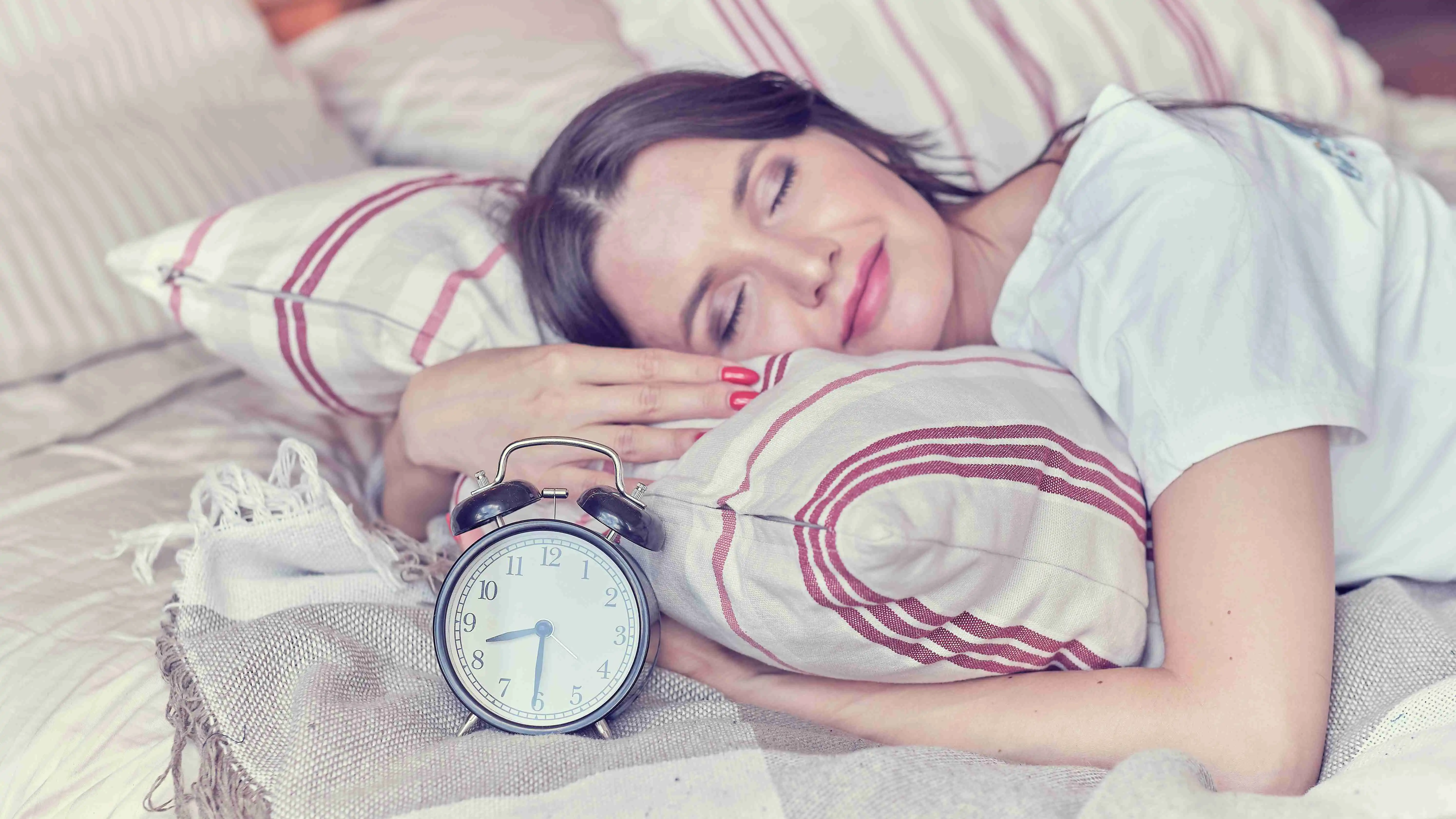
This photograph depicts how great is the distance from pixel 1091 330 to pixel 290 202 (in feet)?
2.88

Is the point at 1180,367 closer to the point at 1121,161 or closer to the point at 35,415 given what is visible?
the point at 1121,161

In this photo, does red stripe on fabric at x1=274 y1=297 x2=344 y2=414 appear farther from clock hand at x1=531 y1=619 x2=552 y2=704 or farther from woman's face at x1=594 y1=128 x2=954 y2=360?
clock hand at x1=531 y1=619 x2=552 y2=704

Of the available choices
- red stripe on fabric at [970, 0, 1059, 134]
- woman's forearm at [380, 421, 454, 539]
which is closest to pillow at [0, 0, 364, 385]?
woman's forearm at [380, 421, 454, 539]

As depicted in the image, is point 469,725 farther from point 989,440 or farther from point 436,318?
point 436,318

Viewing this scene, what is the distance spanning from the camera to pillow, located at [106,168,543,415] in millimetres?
1128

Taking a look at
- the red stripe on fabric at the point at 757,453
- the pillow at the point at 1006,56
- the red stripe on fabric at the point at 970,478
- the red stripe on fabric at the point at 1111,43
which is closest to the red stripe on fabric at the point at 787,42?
the pillow at the point at 1006,56

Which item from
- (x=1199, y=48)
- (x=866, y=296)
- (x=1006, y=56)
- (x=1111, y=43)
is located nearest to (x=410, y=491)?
(x=866, y=296)

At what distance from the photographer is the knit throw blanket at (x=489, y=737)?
24.2 inches

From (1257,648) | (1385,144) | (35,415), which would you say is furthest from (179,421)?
(1385,144)

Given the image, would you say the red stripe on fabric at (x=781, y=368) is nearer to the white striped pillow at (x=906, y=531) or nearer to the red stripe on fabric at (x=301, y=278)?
the white striped pillow at (x=906, y=531)

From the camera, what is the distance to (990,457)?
74 centimetres

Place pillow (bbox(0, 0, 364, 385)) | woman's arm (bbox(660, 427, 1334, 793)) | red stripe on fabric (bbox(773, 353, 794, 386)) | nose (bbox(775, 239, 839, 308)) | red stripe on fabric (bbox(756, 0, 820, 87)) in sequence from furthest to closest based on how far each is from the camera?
red stripe on fabric (bbox(756, 0, 820, 87)), pillow (bbox(0, 0, 364, 385)), nose (bbox(775, 239, 839, 308)), red stripe on fabric (bbox(773, 353, 794, 386)), woman's arm (bbox(660, 427, 1334, 793))

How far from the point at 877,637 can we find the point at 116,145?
126 centimetres

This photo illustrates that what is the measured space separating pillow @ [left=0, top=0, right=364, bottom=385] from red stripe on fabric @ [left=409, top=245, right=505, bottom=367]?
1.65 ft
